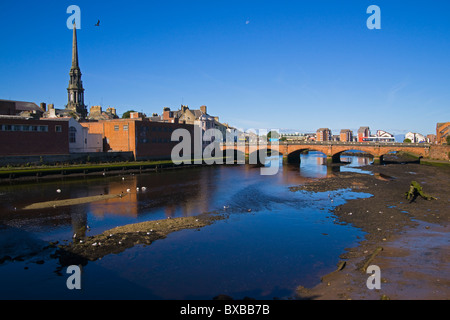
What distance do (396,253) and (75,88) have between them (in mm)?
117467

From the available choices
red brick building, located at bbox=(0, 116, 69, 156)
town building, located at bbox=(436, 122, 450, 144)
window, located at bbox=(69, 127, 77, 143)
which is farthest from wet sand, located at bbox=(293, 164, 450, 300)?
town building, located at bbox=(436, 122, 450, 144)

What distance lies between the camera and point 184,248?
20422 mm

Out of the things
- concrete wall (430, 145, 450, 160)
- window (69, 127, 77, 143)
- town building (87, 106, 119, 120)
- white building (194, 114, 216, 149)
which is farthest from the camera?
town building (87, 106, 119, 120)

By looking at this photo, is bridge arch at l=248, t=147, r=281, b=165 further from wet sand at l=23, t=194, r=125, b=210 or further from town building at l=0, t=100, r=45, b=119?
wet sand at l=23, t=194, r=125, b=210

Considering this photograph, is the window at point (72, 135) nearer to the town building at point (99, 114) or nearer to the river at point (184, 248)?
the river at point (184, 248)

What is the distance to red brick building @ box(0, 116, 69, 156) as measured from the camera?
2099 inches

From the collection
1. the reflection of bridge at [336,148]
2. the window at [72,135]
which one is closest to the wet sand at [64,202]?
the window at [72,135]

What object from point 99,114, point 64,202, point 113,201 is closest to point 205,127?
point 99,114

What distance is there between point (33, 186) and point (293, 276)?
41.0 m

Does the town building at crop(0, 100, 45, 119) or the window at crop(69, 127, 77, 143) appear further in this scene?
the town building at crop(0, 100, 45, 119)

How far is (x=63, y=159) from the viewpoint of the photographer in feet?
199

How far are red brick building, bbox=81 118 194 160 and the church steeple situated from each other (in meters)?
39.6
